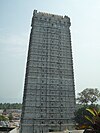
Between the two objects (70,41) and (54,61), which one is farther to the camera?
(70,41)

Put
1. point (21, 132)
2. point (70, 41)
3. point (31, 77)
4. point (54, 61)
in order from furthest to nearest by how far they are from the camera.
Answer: point (70, 41) < point (54, 61) < point (31, 77) < point (21, 132)

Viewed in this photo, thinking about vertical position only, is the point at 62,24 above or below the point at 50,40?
above

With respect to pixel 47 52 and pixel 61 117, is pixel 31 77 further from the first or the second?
pixel 61 117

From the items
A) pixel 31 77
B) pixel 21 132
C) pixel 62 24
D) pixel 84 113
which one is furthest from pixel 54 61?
pixel 21 132

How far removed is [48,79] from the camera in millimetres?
62375

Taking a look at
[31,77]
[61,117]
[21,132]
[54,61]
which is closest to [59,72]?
[54,61]

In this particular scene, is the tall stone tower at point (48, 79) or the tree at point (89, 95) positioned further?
the tree at point (89, 95)

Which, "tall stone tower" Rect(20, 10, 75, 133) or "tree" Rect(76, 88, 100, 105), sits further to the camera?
"tree" Rect(76, 88, 100, 105)

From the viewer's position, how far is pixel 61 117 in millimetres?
61750

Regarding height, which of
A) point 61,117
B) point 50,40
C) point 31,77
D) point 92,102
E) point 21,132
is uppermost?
point 50,40

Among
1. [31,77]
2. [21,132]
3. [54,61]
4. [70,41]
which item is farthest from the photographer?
[70,41]

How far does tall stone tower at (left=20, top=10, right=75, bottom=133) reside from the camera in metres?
59.3

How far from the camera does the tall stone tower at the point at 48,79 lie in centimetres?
5934

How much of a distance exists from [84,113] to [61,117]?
8.47 m
